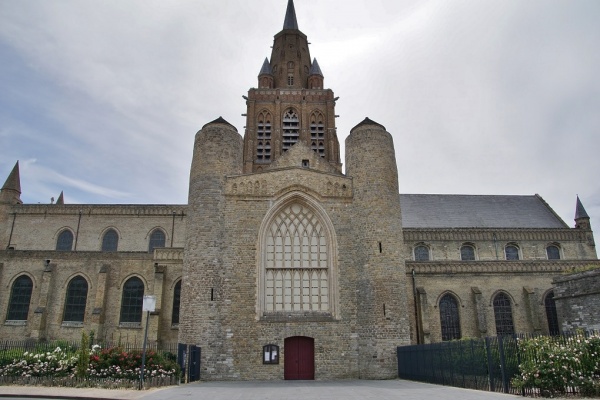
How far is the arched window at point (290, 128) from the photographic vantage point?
38.3 meters

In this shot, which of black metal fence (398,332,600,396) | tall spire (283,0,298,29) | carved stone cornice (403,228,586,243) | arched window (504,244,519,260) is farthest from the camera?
tall spire (283,0,298,29)

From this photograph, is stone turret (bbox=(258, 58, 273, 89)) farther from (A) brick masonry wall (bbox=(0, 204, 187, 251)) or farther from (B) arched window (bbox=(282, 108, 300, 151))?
(A) brick masonry wall (bbox=(0, 204, 187, 251))

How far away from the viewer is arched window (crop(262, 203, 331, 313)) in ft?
69.4

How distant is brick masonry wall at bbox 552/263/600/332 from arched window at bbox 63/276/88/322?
2675 centimetres

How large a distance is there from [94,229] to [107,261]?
837 cm

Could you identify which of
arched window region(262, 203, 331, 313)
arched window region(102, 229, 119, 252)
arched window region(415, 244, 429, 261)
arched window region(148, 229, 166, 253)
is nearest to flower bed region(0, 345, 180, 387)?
arched window region(262, 203, 331, 313)

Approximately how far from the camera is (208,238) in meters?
21.1

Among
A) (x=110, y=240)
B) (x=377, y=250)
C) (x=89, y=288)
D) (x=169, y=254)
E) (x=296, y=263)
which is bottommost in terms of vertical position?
(x=89, y=288)

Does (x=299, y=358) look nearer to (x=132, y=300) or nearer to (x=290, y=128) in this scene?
(x=132, y=300)

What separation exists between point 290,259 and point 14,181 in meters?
28.2

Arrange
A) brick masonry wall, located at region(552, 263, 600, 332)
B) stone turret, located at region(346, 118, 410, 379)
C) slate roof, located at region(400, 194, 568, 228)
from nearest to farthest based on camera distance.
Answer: stone turret, located at region(346, 118, 410, 379) < brick masonry wall, located at region(552, 263, 600, 332) < slate roof, located at region(400, 194, 568, 228)

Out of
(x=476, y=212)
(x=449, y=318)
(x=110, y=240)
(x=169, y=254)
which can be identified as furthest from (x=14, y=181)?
(x=476, y=212)

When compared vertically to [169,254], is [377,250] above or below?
below

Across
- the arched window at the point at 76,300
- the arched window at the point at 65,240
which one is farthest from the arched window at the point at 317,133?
the arched window at the point at 65,240
